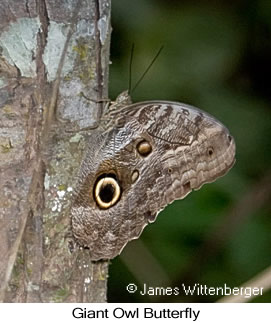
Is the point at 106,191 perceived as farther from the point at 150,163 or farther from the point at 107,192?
the point at 150,163

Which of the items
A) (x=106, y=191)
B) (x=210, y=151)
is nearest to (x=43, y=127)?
(x=106, y=191)

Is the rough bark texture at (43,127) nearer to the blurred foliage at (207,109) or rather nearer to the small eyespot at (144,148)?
the small eyespot at (144,148)

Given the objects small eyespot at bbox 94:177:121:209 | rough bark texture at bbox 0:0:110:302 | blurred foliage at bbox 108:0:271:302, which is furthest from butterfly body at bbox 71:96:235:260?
blurred foliage at bbox 108:0:271:302

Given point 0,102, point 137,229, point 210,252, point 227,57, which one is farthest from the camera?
point 227,57

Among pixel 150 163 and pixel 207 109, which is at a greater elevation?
pixel 207 109

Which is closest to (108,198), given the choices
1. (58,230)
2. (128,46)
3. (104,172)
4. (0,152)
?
(104,172)

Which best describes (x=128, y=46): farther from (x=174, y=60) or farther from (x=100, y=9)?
(x=100, y=9)
